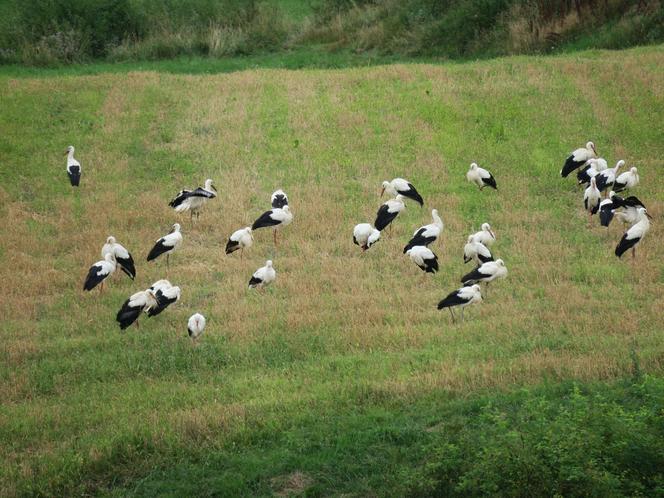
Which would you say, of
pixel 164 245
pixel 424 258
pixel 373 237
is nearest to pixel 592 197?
pixel 424 258

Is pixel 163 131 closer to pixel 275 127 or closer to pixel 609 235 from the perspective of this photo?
pixel 275 127

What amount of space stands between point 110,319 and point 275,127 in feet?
38.6

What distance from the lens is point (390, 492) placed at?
9406 mm

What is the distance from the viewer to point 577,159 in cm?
2062

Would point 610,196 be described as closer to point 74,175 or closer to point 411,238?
point 411,238

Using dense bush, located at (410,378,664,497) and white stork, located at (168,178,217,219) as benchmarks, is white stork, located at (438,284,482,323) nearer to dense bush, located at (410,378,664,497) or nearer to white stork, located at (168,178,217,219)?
dense bush, located at (410,378,664,497)

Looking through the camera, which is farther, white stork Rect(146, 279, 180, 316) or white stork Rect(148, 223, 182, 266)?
white stork Rect(148, 223, 182, 266)

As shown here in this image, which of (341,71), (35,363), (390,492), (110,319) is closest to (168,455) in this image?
(390,492)

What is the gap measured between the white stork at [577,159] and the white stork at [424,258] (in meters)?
6.05

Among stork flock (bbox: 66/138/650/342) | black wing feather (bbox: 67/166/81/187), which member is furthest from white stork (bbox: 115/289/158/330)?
black wing feather (bbox: 67/166/81/187)

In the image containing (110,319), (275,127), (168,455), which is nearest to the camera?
(168,455)

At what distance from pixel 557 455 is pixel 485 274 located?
590 centimetres

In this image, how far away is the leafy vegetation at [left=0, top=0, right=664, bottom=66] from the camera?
110ft

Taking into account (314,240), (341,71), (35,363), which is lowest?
(341,71)
